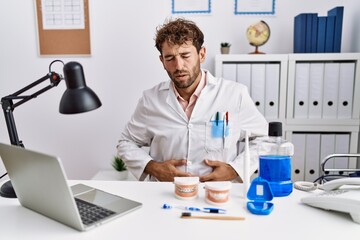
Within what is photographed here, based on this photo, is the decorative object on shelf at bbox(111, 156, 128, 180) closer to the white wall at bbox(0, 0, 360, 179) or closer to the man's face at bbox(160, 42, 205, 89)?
the white wall at bbox(0, 0, 360, 179)

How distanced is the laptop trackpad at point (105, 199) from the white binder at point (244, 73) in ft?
3.82

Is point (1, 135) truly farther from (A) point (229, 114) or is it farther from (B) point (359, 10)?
(B) point (359, 10)

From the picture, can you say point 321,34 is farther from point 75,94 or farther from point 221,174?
point 75,94

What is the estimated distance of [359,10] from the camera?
2.01 meters

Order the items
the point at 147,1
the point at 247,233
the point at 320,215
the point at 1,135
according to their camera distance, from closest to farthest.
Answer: the point at 247,233
the point at 320,215
the point at 147,1
the point at 1,135

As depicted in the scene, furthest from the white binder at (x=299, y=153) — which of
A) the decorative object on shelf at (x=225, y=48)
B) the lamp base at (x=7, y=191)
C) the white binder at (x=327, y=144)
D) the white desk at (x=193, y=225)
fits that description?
the lamp base at (x=7, y=191)

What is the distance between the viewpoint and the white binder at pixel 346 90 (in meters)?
1.87

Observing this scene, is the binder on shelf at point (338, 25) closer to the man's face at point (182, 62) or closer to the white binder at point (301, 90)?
the white binder at point (301, 90)

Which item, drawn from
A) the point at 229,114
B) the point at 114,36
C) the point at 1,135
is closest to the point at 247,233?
the point at 229,114

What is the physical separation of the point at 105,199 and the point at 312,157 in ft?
4.59

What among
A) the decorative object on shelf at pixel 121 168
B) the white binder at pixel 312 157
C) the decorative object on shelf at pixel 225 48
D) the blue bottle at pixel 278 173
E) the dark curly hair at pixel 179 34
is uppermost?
the dark curly hair at pixel 179 34

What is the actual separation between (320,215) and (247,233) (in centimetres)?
25

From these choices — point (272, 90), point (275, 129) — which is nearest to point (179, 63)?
point (275, 129)

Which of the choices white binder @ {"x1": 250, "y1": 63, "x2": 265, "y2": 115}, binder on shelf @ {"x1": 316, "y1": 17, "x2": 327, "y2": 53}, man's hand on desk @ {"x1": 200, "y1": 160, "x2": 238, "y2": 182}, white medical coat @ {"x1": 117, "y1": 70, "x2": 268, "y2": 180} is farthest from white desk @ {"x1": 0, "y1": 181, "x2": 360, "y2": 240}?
binder on shelf @ {"x1": 316, "y1": 17, "x2": 327, "y2": 53}
